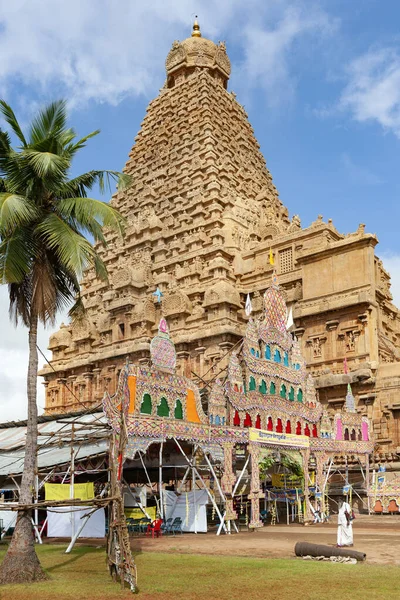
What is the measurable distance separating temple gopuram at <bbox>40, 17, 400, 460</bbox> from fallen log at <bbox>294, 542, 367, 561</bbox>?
33.9ft

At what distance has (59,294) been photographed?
57.4ft

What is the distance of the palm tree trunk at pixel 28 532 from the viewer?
561 inches

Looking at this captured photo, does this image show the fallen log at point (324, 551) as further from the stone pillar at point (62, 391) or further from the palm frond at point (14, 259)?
the stone pillar at point (62, 391)

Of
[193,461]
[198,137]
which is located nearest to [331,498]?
[193,461]

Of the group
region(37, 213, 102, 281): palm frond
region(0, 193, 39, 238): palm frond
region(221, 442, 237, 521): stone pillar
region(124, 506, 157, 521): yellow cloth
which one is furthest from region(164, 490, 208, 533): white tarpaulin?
region(0, 193, 39, 238): palm frond

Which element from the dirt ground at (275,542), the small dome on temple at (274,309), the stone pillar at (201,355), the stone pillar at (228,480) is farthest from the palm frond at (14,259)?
the stone pillar at (201,355)

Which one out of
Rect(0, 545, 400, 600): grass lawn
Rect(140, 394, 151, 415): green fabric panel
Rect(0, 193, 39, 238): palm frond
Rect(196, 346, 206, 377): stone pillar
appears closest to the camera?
Rect(0, 545, 400, 600): grass lawn

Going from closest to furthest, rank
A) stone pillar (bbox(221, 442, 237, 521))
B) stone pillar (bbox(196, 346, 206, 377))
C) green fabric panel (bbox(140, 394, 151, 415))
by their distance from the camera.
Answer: green fabric panel (bbox(140, 394, 151, 415)) < stone pillar (bbox(221, 442, 237, 521)) < stone pillar (bbox(196, 346, 206, 377))

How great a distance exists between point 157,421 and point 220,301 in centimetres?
2642

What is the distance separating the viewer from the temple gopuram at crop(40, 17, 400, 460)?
135 ft

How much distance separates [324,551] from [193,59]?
62.1 meters

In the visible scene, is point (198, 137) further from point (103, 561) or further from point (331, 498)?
point (103, 561)

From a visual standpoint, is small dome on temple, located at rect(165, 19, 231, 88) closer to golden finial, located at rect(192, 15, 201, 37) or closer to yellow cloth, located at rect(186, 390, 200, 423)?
golden finial, located at rect(192, 15, 201, 37)

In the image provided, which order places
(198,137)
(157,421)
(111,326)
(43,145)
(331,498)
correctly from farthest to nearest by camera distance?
(198,137) < (111,326) < (331,498) < (157,421) < (43,145)
